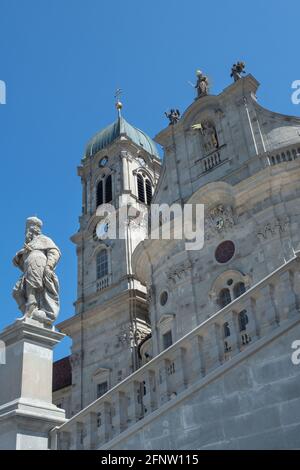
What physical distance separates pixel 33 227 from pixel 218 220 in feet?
41.7

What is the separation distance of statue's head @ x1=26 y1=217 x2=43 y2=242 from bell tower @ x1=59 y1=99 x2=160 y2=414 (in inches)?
735

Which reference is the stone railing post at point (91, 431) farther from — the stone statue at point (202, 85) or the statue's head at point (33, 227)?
the stone statue at point (202, 85)

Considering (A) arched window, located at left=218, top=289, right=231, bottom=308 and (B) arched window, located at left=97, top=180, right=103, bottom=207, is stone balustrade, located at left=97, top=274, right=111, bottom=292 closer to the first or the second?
(B) arched window, located at left=97, top=180, right=103, bottom=207

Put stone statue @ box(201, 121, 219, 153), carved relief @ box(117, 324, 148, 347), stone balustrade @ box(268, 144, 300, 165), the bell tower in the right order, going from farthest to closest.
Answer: the bell tower → carved relief @ box(117, 324, 148, 347) → stone statue @ box(201, 121, 219, 153) → stone balustrade @ box(268, 144, 300, 165)

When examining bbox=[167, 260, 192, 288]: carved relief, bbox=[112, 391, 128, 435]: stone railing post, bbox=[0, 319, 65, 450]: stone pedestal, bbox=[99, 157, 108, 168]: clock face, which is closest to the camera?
bbox=[0, 319, 65, 450]: stone pedestal

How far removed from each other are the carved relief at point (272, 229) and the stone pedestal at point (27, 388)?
12883 millimetres

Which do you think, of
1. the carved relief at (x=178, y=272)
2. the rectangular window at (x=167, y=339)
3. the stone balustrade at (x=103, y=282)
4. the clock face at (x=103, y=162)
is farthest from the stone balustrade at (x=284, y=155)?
the clock face at (x=103, y=162)

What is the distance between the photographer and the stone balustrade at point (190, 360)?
328 inches

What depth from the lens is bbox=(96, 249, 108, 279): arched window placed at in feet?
113

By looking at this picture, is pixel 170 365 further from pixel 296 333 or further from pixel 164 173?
pixel 164 173

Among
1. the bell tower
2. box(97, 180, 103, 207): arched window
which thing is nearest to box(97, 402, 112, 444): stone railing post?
the bell tower

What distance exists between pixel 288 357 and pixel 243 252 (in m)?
14.3

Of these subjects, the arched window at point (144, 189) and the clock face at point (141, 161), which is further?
the clock face at point (141, 161)

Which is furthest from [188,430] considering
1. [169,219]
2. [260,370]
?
[169,219]
